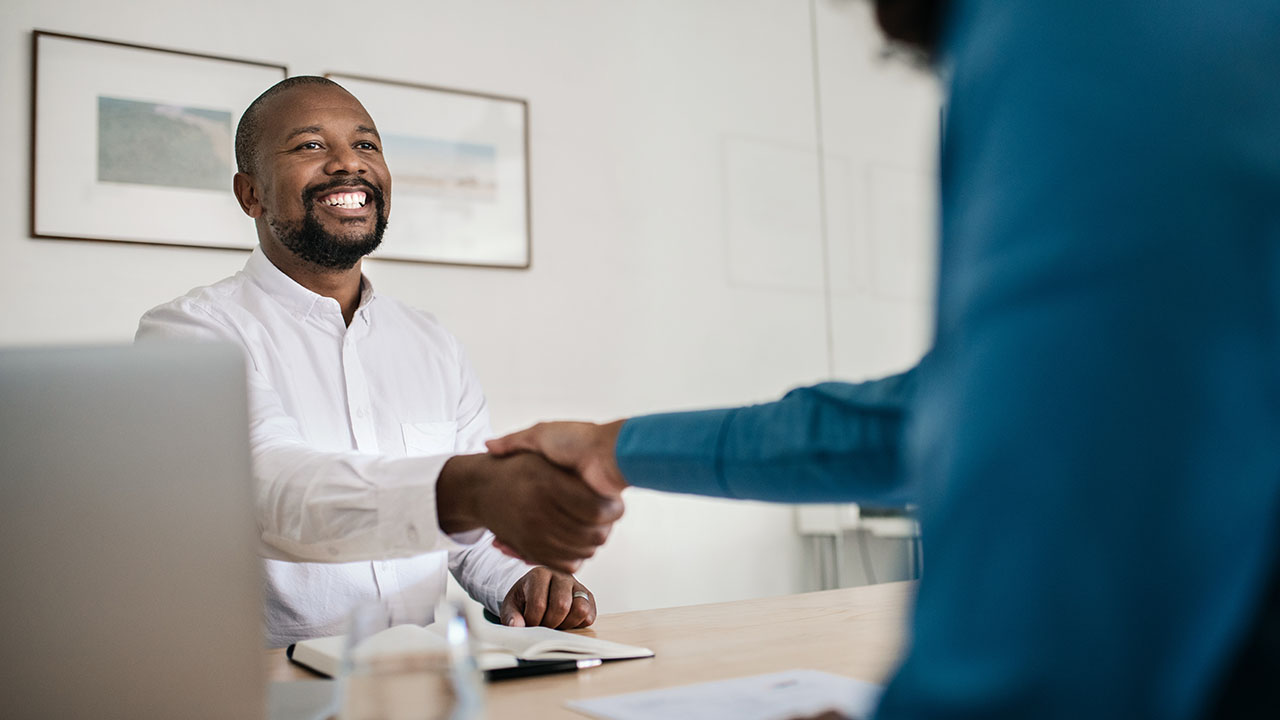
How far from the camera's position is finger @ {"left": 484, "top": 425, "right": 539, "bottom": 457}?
47.6 inches

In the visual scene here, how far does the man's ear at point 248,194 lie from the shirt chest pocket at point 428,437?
24.7 inches

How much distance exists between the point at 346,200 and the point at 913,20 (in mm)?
1843

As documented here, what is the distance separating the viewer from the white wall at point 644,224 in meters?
2.58

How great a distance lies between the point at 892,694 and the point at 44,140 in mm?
2647

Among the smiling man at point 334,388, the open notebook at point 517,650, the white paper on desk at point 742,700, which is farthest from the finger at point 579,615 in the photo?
the white paper on desk at point 742,700

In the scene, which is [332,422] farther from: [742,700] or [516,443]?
[742,700]

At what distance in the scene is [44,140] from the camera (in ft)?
8.07

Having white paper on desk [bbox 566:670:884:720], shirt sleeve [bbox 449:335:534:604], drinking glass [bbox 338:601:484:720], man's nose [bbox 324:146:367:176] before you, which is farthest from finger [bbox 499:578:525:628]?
man's nose [bbox 324:146:367:176]

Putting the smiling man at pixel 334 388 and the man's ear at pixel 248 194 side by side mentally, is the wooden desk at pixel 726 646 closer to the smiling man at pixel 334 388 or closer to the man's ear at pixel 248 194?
the smiling man at pixel 334 388

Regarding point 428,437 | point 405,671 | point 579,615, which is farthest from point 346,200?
point 405,671

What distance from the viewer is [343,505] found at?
1344 mm

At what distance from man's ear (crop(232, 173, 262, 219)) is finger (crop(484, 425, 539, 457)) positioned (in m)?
1.34

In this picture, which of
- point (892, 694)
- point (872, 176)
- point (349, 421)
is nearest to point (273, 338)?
point (349, 421)

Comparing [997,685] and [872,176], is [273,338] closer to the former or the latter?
[997,685]
